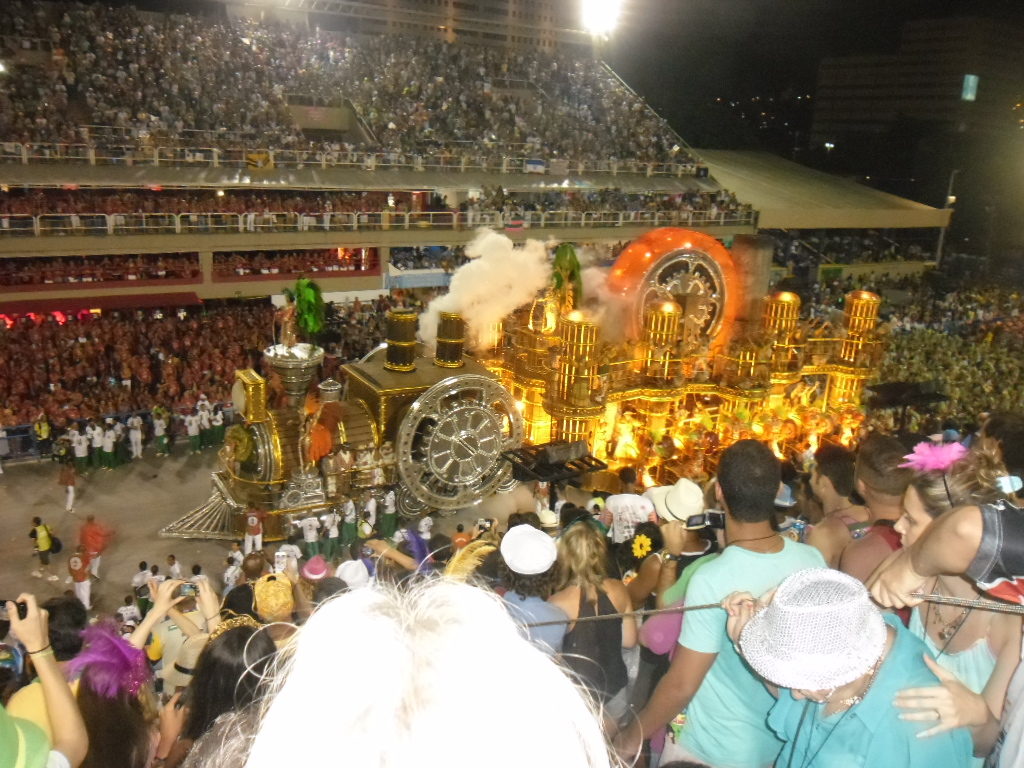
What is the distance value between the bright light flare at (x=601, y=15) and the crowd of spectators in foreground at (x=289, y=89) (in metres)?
3.85

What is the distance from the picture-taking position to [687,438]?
446 inches

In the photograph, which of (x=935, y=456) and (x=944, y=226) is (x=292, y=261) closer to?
(x=935, y=456)

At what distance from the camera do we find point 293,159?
2244 centimetres

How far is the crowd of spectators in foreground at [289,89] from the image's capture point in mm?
21047

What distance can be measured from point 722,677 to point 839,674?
3.97ft

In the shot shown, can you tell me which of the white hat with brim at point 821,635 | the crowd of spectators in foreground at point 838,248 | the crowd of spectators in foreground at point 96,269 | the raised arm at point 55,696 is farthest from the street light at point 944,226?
the raised arm at point 55,696

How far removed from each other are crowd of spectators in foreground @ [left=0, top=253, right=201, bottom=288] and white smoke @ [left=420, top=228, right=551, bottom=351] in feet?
34.9

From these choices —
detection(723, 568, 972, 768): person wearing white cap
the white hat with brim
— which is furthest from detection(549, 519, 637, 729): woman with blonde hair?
the white hat with brim

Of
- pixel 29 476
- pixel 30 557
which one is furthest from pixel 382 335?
pixel 30 557

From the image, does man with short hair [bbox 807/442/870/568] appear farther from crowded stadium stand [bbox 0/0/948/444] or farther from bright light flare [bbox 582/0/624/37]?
bright light flare [bbox 582/0/624/37]

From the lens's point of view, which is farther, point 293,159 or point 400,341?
point 293,159

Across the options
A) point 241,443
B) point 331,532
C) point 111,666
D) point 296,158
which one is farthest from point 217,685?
point 296,158

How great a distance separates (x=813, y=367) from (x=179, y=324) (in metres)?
13.0

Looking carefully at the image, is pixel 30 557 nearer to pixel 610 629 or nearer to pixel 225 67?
pixel 610 629
